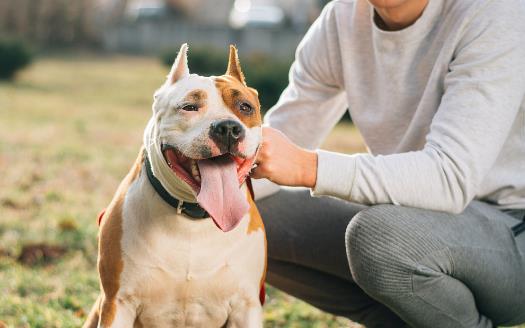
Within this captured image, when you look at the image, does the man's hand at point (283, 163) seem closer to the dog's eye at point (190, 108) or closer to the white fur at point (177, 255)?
→ the white fur at point (177, 255)

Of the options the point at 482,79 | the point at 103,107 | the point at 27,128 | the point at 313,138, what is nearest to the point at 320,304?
the point at 313,138

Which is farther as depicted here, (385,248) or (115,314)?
(385,248)

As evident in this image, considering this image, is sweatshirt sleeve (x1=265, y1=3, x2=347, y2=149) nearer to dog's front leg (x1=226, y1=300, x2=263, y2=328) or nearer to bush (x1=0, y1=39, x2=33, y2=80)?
dog's front leg (x1=226, y1=300, x2=263, y2=328)

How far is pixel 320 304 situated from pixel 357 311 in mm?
171

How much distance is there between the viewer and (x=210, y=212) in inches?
84.4

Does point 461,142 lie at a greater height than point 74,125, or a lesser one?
greater

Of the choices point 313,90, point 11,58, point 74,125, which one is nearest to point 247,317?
point 313,90

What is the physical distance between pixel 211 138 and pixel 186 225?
340 millimetres

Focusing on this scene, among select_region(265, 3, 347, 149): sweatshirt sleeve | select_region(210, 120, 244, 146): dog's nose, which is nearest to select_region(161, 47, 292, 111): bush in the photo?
select_region(265, 3, 347, 149): sweatshirt sleeve

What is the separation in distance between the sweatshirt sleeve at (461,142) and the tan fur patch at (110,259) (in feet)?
2.01

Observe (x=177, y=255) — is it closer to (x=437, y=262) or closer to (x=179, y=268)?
(x=179, y=268)

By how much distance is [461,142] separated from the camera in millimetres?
2463

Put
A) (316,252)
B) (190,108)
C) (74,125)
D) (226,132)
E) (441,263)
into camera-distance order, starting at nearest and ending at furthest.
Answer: (226,132), (190,108), (441,263), (316,252), (74,125)

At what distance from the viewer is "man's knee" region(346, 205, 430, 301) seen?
245cm
